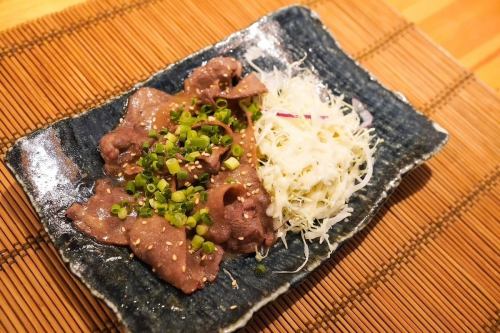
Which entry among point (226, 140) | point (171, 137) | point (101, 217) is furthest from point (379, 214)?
point (101, 217)

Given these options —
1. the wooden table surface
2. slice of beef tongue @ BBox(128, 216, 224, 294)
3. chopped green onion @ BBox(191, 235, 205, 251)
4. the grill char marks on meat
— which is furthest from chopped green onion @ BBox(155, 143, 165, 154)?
the wooden table surface

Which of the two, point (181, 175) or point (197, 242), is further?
point (181, 175)

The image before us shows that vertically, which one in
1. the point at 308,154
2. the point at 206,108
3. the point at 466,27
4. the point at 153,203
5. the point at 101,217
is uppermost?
the point at 466,27

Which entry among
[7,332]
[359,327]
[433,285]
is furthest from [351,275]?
[7,332]

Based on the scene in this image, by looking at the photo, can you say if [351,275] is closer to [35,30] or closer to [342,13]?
[342,13]

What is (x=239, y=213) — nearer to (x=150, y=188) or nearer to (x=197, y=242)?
(x=197, y=242)

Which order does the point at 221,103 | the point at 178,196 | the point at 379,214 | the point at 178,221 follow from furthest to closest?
the point at 379,214, the point at 221,103, the point at 178,196, the point at 178,221
